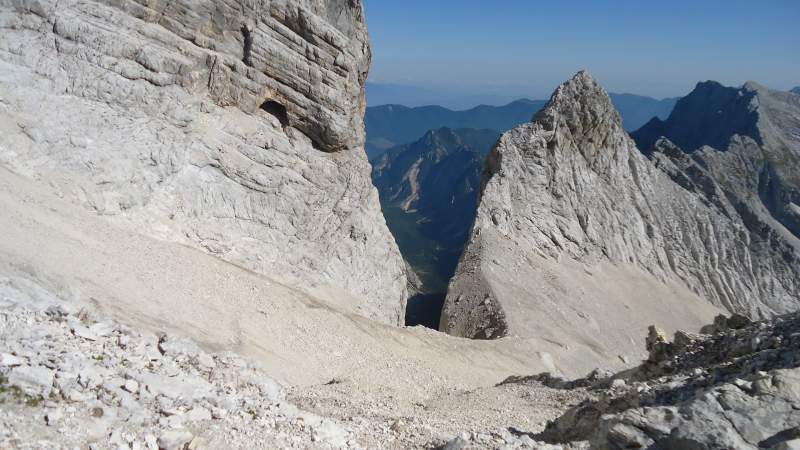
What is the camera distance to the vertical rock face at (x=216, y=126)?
26.1m

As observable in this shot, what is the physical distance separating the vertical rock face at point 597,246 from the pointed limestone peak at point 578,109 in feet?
0.39

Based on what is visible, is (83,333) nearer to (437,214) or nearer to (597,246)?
(597,246)

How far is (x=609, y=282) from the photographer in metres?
55.0

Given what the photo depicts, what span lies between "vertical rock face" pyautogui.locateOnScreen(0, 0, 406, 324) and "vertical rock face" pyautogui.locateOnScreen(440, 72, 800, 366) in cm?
1034

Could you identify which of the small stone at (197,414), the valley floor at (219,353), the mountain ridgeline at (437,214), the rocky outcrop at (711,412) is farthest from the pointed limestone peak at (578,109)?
the small stone at (197,414)

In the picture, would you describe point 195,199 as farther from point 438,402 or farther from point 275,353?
point 438,402

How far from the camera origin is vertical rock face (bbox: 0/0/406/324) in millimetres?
26078

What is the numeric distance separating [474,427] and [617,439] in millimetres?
5883

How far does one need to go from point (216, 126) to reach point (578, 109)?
132 feet

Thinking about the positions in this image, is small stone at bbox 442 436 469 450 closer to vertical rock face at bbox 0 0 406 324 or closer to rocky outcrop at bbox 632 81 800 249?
vertical rock face at bbox 0 0 406 324

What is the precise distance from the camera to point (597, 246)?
58.0 m

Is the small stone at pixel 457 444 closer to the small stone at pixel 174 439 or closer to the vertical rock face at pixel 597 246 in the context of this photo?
the small stone at pixel 174 439

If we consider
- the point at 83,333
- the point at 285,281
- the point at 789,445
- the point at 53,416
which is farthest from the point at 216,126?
the point at 789,445

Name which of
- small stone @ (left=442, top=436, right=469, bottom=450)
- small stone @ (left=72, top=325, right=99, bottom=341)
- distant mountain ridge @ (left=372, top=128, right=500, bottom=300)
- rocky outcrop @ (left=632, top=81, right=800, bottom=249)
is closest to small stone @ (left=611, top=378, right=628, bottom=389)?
small stone @ (left=442, top=436, right=469, bottom=450)
